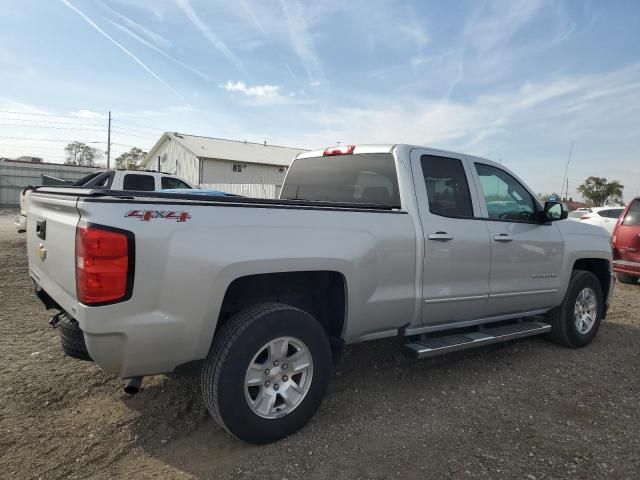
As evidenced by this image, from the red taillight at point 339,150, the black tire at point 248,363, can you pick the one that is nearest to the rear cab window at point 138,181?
the red taillight at point 339,150

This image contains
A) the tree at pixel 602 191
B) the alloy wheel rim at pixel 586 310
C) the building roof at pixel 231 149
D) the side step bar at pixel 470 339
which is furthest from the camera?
the tree at pixel 602 191

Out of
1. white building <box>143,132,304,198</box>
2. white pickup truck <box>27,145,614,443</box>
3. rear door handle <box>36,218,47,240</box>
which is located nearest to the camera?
white pickup truck <box>27,145,614,443</box>

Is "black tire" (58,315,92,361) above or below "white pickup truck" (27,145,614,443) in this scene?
below

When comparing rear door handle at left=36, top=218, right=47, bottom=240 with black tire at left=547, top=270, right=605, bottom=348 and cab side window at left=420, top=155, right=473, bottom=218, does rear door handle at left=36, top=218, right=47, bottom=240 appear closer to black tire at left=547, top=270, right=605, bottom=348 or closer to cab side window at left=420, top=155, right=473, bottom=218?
cab side window at left=420, top=155, right=473, bottom=218

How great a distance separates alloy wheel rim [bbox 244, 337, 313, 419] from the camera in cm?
279

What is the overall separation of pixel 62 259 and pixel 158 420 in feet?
4.26

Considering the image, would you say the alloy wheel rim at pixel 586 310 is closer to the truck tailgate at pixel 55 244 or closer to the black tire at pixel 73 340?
the black tire at pixel 73 340

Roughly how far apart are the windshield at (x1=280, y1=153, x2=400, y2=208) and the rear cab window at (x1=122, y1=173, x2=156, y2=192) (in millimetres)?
7071

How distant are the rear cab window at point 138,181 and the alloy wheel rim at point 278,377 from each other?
29.3 ft

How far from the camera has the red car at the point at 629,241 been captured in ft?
26.9

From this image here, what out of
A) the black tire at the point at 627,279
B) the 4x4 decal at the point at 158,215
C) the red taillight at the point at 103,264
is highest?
the 4x4 decal at the point at 158,215

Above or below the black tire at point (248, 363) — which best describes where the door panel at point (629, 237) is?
above

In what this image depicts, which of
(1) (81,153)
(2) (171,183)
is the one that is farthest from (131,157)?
(2) (171,183)

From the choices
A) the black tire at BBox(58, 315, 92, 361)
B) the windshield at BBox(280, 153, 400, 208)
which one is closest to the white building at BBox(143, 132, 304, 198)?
the windshield at BBox(280, 153, 400, 208)
